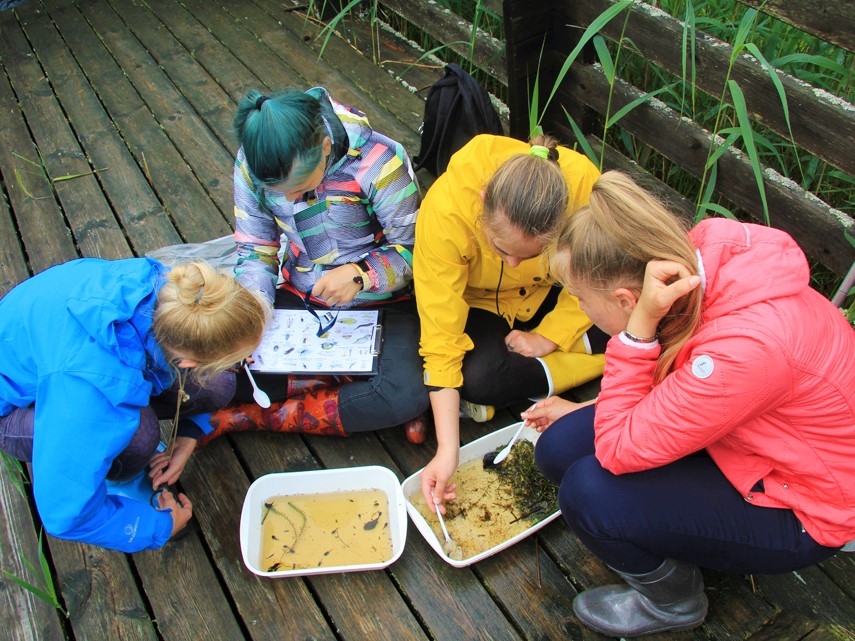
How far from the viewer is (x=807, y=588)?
5.15 feet

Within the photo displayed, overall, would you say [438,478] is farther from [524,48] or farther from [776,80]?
[524,48]

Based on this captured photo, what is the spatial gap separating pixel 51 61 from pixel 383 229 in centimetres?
262

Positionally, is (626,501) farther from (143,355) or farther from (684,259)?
(143,355)

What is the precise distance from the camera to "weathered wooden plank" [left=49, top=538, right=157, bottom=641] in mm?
1603

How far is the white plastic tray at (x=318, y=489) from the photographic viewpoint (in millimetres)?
1648

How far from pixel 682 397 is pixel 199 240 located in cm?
191

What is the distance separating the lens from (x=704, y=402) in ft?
3.80

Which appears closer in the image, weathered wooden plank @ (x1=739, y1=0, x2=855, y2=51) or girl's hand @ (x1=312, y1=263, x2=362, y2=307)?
weathered wooden plank @ (x1=739, y1=0, x2=855, y2=51)

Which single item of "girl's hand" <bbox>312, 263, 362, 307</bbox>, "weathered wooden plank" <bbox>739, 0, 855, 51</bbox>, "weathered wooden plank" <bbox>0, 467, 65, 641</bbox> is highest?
"weathered wooden plank" <bbox>739, 0, 855, 51</bbox>

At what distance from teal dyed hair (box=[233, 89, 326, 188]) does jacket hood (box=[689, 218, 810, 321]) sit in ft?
2.90

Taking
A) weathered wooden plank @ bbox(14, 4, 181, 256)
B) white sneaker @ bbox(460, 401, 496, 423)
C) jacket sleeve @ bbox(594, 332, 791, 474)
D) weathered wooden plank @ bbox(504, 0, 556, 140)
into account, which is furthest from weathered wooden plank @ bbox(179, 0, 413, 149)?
jacket sleeve @ bbox(594, 332, 791, 474)

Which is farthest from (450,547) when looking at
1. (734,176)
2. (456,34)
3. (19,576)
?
(456,34)

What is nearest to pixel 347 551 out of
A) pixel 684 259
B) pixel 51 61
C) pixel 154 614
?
pixel 154 614

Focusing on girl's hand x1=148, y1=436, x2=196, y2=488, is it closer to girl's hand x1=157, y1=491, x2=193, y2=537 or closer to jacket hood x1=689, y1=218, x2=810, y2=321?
girl's hand x1=157, y1=491, x2=193, y2=537
